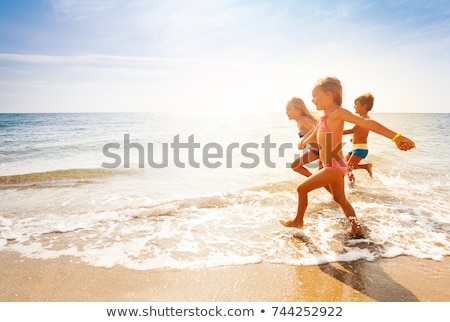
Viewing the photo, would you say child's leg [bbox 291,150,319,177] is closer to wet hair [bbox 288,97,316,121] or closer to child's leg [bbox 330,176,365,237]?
wet hair [bbox 288,97,316,121]

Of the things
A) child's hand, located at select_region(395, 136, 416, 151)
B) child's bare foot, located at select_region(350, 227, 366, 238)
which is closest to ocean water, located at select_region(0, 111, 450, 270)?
child's bare foot, located at select_region(350, 227, 366, 238)

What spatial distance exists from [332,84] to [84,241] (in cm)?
414

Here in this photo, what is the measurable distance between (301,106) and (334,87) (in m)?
1.61

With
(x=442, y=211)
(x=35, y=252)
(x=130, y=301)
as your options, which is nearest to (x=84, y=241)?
(x=35, y=252)

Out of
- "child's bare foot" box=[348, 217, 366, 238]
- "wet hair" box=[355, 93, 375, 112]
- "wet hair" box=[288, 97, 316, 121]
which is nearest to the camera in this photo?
"child's bare foot" box=[348, 217, 366, 238]

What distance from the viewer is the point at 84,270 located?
10.0 ft

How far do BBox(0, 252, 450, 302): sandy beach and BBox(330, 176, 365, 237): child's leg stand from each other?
0.59 meters

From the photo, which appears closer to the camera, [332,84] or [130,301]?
[130,301]

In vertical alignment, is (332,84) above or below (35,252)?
above

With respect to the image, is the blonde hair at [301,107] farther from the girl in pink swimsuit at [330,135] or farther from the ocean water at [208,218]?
the ocean water at [208,218]

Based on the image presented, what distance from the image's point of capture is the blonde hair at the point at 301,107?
500 cm

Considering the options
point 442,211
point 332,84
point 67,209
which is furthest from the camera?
point 67,209

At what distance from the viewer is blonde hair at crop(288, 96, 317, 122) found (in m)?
5.00

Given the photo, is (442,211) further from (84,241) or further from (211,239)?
(84,241)
